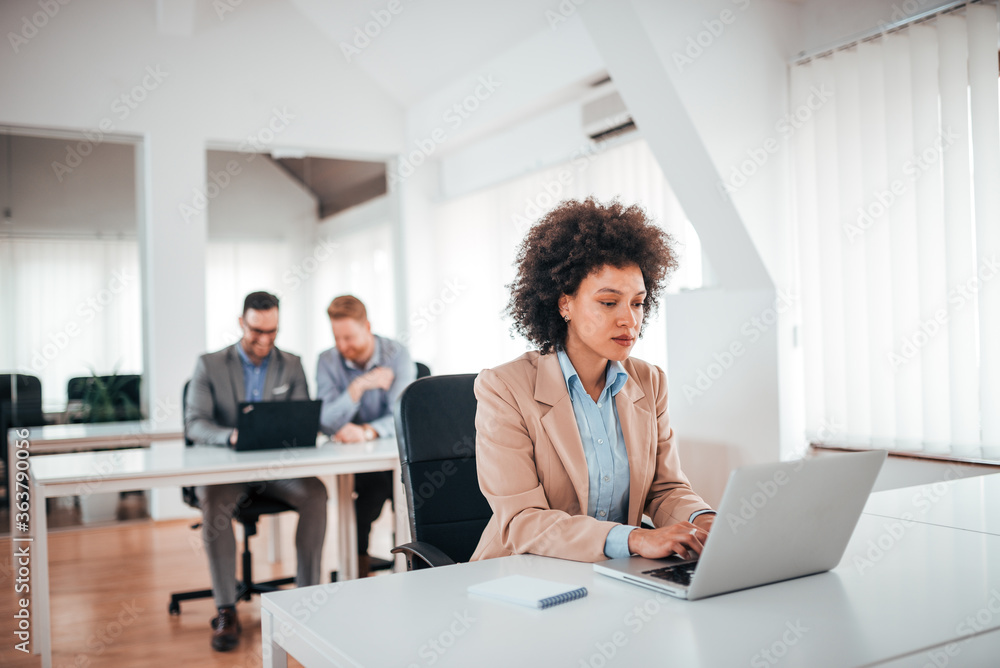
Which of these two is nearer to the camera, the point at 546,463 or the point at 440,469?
the point at 546,463

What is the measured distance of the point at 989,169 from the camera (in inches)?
121

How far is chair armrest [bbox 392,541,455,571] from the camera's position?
180 centimetres

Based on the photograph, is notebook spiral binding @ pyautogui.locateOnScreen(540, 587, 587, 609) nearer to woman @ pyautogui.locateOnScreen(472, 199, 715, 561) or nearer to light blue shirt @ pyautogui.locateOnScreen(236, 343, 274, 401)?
woman @ pyautogui.locateOnScreen(472, 199, 715, 561)

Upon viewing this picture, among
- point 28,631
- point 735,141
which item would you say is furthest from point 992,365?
point 28,631

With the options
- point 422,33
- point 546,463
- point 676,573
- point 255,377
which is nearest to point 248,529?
point 255,377

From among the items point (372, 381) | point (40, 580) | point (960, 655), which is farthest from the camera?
point (372, 381)

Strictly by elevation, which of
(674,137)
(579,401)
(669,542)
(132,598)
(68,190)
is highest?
(68,190)

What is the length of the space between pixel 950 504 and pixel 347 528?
237cm

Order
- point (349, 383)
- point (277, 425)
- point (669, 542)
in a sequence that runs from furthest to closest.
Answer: point (349, 383) → point (277, 425) → point (669, 542)

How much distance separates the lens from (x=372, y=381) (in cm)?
388

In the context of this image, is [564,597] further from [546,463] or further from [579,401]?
[579,401]

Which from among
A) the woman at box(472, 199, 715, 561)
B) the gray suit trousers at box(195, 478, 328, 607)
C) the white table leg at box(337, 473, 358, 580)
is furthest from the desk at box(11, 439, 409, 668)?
the woman at box(472, 199, 715, 561)

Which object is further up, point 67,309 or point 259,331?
point 67,309

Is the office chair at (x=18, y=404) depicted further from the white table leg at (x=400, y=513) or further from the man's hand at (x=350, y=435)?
the white table leg at (x=400, y=513)
